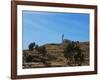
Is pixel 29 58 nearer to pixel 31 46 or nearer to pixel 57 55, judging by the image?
pixel 31 46

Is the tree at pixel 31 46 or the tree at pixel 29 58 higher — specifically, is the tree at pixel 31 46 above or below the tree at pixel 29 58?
above

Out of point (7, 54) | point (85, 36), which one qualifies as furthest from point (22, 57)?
point (85, 36)

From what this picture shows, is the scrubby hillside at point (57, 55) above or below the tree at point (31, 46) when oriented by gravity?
below

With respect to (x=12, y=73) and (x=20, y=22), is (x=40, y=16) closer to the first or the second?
(x=20, y=22)

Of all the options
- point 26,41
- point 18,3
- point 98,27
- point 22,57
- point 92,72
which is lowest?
point 92,72

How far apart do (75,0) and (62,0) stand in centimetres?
14

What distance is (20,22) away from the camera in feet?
6.63

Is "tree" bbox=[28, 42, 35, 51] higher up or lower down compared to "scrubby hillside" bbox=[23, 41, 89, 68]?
higher up

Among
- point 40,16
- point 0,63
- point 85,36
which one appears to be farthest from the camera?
point 85,36

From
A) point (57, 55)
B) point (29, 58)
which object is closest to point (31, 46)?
point (29, 58)

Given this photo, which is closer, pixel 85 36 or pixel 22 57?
pixel 22 57

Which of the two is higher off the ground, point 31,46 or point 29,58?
point 31,46

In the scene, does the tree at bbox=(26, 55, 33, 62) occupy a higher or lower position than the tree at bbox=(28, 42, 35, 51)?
lower

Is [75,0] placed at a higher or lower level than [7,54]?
higher
